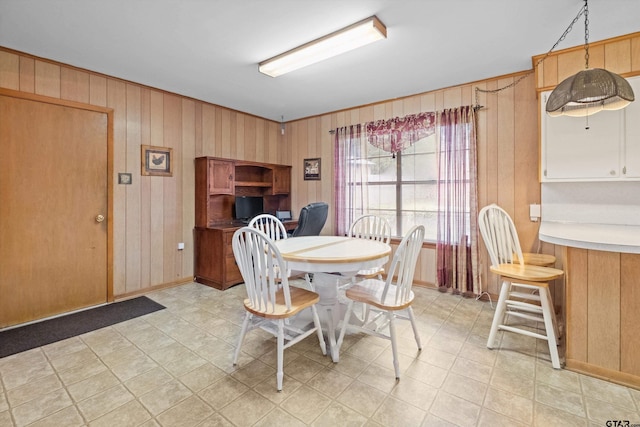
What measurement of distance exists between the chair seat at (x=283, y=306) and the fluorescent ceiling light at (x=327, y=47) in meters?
2.03

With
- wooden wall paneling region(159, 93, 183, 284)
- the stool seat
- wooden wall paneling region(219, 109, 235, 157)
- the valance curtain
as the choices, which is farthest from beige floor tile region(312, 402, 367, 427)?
wooden wall paneling region(219, 109, 235, 157)

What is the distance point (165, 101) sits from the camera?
3.71 m

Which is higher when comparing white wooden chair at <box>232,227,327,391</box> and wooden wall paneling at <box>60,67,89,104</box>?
wooden wall paneling at <box>60,67,89,104</box>

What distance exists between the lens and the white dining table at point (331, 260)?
201 cm

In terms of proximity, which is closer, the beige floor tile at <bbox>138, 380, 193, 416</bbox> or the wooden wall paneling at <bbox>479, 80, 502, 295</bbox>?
the beige floor tile at <bbox>138, 380, 193, 416</bbox>

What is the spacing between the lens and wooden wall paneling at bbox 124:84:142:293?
3.37 metres

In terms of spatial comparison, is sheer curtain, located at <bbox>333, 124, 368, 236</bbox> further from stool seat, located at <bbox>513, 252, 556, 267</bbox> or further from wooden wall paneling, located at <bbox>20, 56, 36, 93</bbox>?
wooden wall paneling, located at <bbox>20, 56, 36, 93</bbox>

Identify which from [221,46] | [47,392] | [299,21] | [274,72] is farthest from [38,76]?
[47,392]

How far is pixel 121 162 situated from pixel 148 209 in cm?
61

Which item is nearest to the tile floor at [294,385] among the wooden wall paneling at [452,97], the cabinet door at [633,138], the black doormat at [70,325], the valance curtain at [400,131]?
the black doormat at [70,325]

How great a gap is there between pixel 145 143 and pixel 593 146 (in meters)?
4.60

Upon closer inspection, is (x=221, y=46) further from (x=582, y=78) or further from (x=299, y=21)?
(x=582, y=78)

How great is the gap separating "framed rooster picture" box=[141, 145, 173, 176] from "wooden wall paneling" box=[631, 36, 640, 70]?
4733mm

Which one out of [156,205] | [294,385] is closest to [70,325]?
[156,205]
